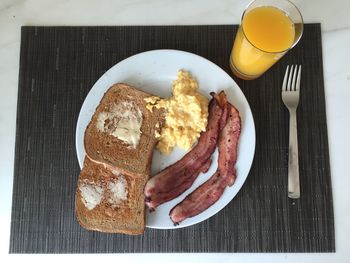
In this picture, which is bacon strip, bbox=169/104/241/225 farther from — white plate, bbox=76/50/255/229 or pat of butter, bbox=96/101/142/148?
pat of butter, bbox=96/101/142/148

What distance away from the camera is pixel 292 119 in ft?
5.48

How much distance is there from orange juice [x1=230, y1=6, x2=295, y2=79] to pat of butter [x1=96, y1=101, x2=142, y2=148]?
0.47 meters

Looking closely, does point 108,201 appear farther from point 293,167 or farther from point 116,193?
point 293,167

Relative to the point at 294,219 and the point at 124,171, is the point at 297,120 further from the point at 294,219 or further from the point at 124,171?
the point at 124,171

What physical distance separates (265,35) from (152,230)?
0.87 meters

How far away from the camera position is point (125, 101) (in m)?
1.59

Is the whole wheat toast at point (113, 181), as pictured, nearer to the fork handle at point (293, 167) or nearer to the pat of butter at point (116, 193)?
the pat of butter at point (116, 193)

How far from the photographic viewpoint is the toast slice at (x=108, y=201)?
1.54 m

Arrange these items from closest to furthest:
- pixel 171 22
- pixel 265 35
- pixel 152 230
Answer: pixel 265 35
pixel 152 230
pixel 171 22

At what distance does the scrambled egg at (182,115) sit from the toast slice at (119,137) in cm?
4

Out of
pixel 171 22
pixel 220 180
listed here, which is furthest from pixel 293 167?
pixel 171 22

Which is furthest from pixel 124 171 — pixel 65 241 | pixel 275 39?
pixel 275 39

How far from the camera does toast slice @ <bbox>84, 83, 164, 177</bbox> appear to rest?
5.12 ft

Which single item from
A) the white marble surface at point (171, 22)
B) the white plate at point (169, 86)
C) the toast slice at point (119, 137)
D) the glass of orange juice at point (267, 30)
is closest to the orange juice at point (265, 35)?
the glass of orange juice at point (267, 30)
